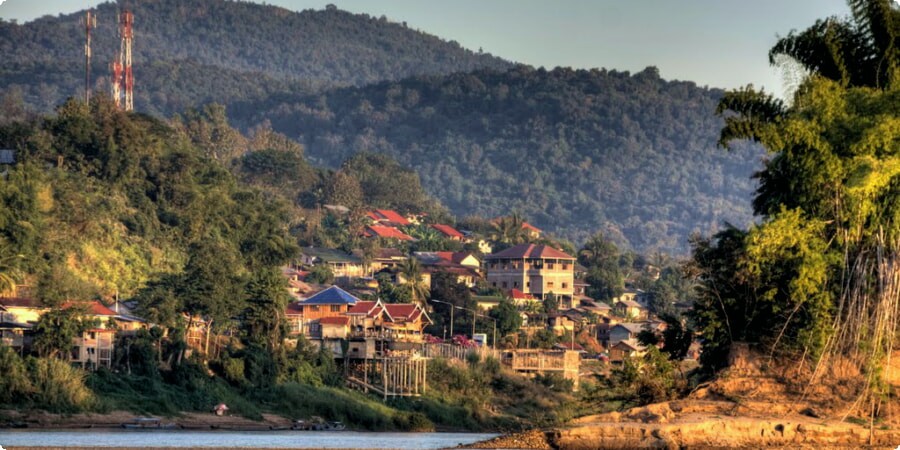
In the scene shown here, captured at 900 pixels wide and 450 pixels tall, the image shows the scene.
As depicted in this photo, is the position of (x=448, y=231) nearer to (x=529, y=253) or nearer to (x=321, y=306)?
(x=529, y=253)

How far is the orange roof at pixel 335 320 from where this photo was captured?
6709 cm

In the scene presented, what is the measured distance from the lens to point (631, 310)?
10088 cm

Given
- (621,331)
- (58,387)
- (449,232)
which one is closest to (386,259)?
(449,232)

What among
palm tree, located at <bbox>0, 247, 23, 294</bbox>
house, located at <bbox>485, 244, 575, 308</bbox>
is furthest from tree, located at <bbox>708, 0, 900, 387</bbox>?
house, located at <bbox>485, 244, 575, 308</bbox>

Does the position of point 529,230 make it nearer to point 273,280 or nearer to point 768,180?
point 273,280

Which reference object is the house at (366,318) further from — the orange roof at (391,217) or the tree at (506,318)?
the orange roof at (391,217)

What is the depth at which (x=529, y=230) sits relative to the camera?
123438 mm

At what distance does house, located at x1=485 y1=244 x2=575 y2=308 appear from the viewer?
98750 mm

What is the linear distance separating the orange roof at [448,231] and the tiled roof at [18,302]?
6286 centimetres

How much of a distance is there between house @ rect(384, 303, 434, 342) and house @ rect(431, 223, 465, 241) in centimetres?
4305

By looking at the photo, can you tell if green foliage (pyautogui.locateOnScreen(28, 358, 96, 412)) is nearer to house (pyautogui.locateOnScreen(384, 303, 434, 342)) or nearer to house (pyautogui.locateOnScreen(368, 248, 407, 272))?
house (pyautogui.locateOnScreen(384, 303, 434, 342))

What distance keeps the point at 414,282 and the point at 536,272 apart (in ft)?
59.6

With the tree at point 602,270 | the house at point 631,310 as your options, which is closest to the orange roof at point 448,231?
the tree at point 602,270

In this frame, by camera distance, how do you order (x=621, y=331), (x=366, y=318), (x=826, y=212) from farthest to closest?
1. (x=621, y=331)
2. (x=366, y=318)
3. (x=826, y=212)
